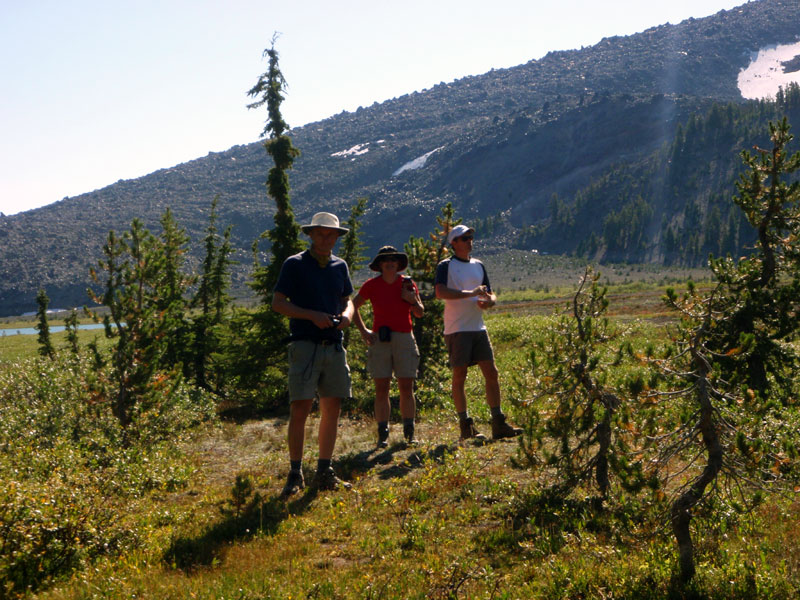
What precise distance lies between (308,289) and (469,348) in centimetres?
226

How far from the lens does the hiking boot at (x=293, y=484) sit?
21.0 feet

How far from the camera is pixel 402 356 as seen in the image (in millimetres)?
8109

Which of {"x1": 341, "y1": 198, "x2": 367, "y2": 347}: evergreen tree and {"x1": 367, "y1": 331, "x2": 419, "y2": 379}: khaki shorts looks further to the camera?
{"x1": 341, "y1": 198, "x2": 367, "y2": 347}: evergreen tree

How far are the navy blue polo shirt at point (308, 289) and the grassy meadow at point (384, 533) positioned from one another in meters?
1.50

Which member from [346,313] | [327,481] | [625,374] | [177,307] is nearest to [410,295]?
[346,313]

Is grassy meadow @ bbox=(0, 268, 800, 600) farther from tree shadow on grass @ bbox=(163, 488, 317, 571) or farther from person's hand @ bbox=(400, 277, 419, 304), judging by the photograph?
person's hand @ bbox=(400, 277, 419, 304)

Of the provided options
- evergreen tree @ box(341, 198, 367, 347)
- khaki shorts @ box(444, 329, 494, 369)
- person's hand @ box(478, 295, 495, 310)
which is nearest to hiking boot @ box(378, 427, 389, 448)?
khaki shorts @ box(444, 329, 494, 369)

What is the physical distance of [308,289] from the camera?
21.0ft

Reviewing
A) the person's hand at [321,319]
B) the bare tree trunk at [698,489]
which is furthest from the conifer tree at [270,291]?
the bare tree trunk at [698,489]

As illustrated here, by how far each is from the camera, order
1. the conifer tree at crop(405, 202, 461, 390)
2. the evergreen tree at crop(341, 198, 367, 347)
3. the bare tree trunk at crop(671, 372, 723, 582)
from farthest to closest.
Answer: the evergreen tree at crop(341, 198, 367, 347) < the conifer tree at crop(405, 202, 461, 390) < the bare tree trunk at crop(671, 372, 723, 582)

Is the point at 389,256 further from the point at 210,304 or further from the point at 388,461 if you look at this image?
the point at 210,304

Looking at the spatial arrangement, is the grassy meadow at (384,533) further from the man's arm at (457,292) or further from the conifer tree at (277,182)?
the conifer tree at (277,182)

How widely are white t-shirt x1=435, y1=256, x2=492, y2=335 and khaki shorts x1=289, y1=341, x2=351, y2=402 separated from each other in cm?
180

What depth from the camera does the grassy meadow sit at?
4.15 metres
